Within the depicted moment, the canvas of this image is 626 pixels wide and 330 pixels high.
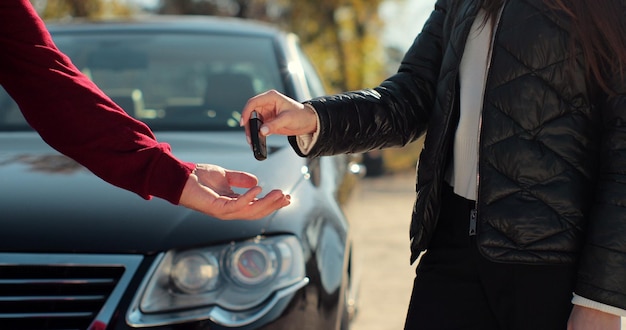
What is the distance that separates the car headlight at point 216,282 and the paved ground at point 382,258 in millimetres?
1425

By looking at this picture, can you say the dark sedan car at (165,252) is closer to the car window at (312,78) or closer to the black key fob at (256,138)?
the black key fob at (256,138)

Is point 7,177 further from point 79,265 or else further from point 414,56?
point 414,56

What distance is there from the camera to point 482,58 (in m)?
1.92

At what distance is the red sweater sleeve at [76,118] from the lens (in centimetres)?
175

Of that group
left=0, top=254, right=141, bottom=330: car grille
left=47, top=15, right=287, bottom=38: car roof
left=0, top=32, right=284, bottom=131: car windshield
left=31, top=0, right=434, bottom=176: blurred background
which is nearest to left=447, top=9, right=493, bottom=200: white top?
left=0, top=254, right=141, bottom=330: car grille

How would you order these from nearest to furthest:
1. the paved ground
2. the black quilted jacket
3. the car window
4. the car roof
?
the black quilted jacket
the car window
the car roof
the paved ground

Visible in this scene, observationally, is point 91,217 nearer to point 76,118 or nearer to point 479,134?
point 76,118

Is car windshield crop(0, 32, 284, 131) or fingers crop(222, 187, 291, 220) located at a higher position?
car windshield crop(0, 32, 284, 131)

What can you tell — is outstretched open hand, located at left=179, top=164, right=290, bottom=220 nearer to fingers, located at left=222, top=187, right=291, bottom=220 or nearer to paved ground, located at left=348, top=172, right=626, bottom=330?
fingers, located at left=222, top=187, right=291, bottom=220

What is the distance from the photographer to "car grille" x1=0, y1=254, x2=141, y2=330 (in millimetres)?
2209

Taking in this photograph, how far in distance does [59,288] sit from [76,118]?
0.63 m

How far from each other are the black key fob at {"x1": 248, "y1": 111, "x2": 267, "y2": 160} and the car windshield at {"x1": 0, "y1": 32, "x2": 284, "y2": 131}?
1.63 metres

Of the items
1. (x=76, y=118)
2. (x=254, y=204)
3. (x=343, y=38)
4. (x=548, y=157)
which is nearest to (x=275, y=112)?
(x=254, y=204)

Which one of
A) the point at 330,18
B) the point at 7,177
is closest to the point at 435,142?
the point at 7,177
